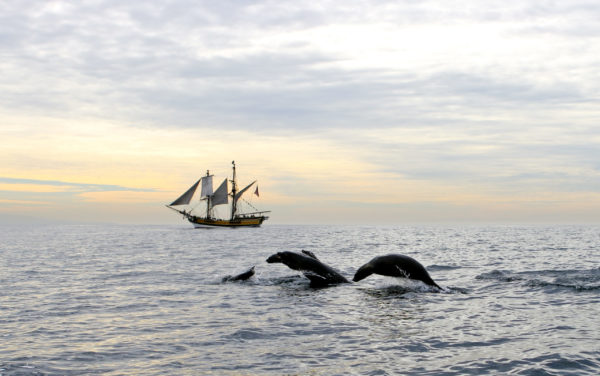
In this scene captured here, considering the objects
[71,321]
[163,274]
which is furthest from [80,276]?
[71,321]

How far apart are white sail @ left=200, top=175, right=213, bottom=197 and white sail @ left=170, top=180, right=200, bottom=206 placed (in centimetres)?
770

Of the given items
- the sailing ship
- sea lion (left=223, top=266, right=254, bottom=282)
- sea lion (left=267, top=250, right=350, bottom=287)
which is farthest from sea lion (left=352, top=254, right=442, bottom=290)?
the sailing ship

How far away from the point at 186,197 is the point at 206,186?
12.2 metres

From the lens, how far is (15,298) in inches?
635

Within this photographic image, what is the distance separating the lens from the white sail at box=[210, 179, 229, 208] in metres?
159

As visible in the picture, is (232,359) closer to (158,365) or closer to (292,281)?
(158,365)

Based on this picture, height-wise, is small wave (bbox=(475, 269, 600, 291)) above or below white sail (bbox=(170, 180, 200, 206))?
below

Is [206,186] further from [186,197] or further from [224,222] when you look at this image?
[224,222]

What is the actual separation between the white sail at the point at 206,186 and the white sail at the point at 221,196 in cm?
306

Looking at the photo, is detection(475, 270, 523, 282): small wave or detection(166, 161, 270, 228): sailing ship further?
detection(166, 161, 270, 228): sailing ship

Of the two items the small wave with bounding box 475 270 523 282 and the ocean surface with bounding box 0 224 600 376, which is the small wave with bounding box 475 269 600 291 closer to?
the small wave with bounding box 475 270 523 282

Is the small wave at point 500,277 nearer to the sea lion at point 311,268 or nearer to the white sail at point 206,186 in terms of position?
the sea lion at point 311,268

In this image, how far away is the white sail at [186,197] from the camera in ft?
492

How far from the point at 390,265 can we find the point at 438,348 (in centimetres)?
819
